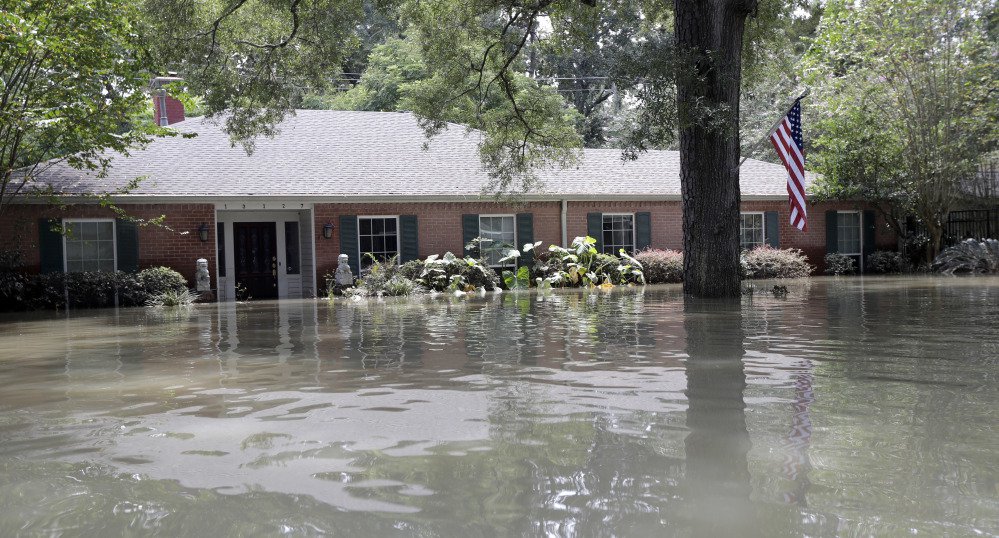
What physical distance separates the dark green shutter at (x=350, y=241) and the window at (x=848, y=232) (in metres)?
14.3

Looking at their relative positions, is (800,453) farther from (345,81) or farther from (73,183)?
(345,81)

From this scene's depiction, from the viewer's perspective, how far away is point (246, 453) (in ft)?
13.4

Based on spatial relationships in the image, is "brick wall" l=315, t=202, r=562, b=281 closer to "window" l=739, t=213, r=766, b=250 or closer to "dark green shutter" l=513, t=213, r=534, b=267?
"dark green shutter" l=513, t=213, r=534, b=267

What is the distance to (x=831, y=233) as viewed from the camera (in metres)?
25.5

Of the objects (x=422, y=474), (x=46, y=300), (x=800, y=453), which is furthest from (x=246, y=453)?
(x=46, y=300)

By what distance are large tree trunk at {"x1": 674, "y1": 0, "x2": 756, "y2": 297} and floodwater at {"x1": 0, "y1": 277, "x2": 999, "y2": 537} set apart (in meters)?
5.29

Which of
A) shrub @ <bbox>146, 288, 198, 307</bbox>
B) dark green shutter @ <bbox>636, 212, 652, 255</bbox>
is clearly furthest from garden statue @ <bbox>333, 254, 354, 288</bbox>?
dark green shutter @ <bbox>636, 212, 652, 255</bbox>

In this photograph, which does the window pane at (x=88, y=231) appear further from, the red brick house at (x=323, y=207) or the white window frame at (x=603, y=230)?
the white window frame at (x=603, y=230)

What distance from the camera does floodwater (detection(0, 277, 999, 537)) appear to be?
314 cm

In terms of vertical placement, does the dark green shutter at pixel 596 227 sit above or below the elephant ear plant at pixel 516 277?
above

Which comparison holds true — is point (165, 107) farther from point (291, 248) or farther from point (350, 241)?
point (350, 241)

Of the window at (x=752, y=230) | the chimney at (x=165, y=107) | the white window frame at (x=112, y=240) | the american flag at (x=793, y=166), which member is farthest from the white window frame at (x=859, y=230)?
the white window frame at (x=112, y=240)

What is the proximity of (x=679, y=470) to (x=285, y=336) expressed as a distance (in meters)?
7.07

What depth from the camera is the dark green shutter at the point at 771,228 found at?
24578mm
